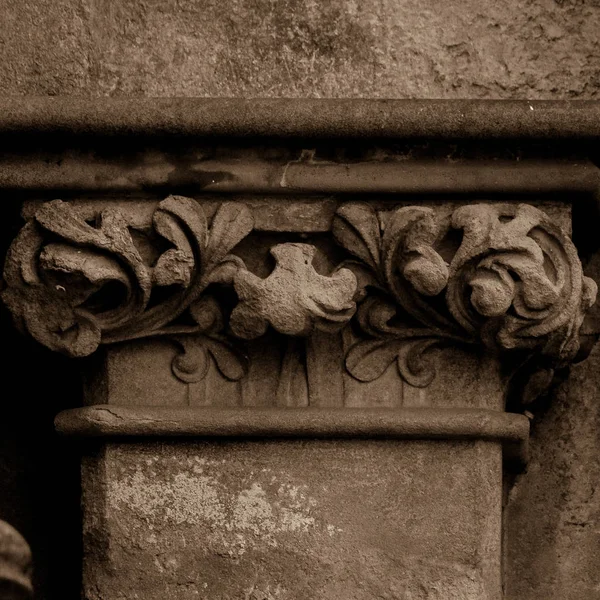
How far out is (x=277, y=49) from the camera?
1.96 metres

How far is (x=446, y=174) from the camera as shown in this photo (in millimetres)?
1911

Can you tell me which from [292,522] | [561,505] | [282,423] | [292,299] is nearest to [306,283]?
[292,299]

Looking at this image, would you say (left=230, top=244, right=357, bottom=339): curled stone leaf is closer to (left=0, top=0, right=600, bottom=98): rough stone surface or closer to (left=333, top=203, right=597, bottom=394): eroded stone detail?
(left=333, top=203, right=597, bottom=394): eroded stone detail

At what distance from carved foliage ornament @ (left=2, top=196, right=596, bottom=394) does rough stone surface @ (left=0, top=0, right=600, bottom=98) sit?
16 centimetres

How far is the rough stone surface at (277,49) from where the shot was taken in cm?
196

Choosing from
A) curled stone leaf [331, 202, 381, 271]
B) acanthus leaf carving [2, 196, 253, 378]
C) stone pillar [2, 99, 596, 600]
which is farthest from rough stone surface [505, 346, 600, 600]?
acanthus leaf carving [2, 196, 253, 378]

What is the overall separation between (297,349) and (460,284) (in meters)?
0.21

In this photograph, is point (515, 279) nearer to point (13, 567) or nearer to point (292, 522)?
point (292, 522)

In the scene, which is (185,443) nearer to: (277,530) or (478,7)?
(277,530)

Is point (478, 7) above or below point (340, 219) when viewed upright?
above

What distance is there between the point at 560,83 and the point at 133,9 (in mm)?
526

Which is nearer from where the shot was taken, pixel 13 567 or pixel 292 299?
pixel 13 567

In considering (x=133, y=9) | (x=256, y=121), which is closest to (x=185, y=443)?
(x=256, y=121)

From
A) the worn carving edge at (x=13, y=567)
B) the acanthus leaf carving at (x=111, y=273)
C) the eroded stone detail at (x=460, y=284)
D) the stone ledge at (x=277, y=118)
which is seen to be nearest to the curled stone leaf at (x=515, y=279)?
the eroded stone detail at (x=460, y=284)
